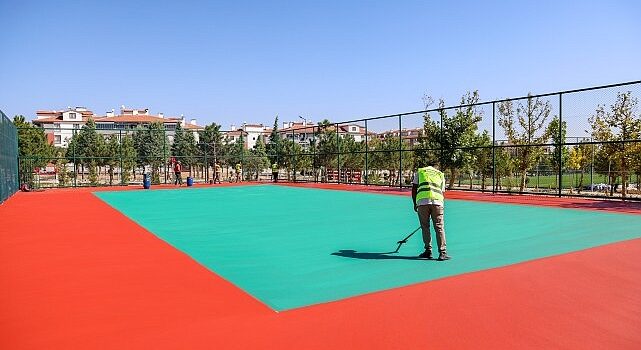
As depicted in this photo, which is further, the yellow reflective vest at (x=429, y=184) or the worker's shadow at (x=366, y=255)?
the worker's shadow at (x=366, y=255)

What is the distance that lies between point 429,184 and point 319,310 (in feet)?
10.8

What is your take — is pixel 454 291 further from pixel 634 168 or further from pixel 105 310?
pixel 634 168

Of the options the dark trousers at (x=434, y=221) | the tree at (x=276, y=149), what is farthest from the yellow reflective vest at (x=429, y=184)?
the tree at (x=276, y=149)

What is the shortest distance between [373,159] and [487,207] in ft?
102

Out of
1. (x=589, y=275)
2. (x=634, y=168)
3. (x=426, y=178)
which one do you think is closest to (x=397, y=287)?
(x=426, y=178)

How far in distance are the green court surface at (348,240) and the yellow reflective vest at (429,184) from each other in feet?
3.46

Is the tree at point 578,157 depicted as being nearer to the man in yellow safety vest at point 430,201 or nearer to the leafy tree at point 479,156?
the leafy tree at point 479,156

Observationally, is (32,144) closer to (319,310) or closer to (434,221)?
(434,221)

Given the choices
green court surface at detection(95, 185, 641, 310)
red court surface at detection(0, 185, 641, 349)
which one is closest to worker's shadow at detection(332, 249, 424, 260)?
green court surface at detection(95, 185, 641, 310)

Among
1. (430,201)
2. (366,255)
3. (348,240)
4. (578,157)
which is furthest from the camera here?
(578,157)

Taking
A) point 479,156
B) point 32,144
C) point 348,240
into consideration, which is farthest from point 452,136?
point 32,144

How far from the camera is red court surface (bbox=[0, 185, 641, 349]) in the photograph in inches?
164

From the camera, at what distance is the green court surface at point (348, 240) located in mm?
6281

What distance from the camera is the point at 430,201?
736 centimetres
